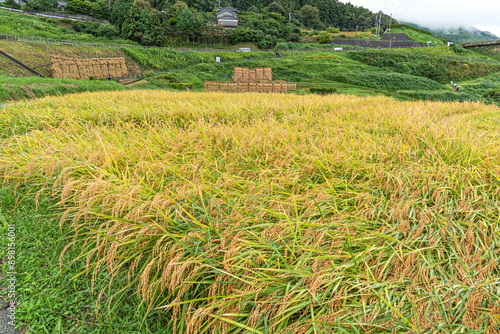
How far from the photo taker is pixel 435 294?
1600 mm

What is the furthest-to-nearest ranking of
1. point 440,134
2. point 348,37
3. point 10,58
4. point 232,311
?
1. point 348,37
2. point 10,58
3. point 440,134
4. point 232,311

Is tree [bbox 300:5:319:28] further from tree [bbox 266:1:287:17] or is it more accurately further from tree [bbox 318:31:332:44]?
tree [bbox 318:31:332:44]

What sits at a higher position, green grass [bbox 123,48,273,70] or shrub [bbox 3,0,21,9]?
shrub [bbox 3,0,21,9]

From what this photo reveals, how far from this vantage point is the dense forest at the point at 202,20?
46656 millimetres

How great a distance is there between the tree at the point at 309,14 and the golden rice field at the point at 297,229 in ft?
306

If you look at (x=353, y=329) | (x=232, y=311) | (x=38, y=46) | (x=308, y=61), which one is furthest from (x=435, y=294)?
(x=308, y=61)

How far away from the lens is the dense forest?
46.7m

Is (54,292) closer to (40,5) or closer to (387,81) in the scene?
(387,81)

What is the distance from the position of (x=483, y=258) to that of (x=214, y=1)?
→ 94901mm

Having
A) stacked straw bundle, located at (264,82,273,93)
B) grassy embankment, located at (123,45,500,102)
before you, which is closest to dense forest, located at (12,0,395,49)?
grassy embankment, located at (123,45,500,102)

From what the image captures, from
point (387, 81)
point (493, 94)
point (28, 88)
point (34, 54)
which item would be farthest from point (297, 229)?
point (387, 81)

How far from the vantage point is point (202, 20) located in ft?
186

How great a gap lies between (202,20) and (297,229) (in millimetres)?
63698

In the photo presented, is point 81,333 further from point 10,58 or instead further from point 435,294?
point 10,58
